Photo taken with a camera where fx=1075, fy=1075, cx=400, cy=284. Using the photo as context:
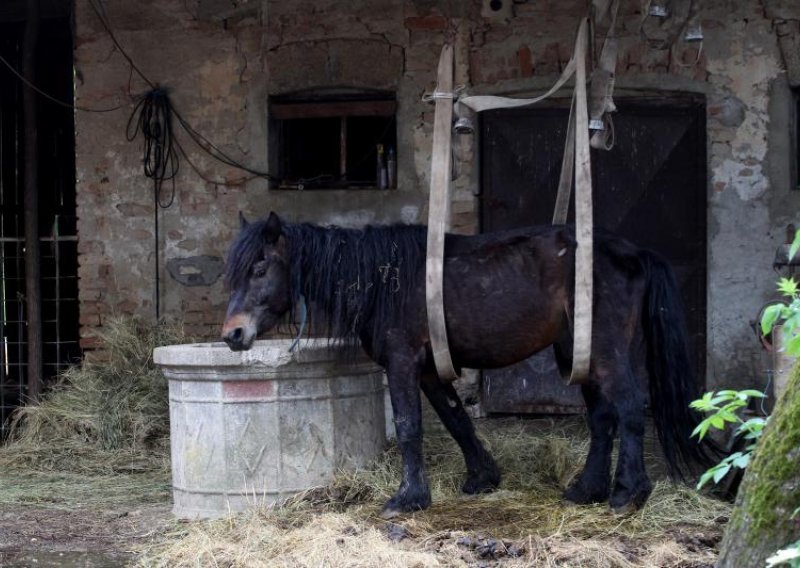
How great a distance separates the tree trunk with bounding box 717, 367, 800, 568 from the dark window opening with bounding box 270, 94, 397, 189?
17.4ft

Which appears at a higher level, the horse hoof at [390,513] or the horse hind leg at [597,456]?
the horse hind leg at [597,456]

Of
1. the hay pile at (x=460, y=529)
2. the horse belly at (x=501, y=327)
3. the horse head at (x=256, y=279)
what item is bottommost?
the hay pile at (x=460, y=529)

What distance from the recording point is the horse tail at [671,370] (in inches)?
207

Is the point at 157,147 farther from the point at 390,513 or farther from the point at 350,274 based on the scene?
the point at 390,513

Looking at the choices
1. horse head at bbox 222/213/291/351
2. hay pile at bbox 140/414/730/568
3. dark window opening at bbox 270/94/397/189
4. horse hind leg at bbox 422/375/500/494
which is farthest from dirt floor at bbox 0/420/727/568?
dark window opening at bbox 270/94/397/189

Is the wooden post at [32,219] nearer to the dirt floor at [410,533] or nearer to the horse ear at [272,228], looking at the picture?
the dirt floor at [410,533]

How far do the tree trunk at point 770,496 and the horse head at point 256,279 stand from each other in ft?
9.31

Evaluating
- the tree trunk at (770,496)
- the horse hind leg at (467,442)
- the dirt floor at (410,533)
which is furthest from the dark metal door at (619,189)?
the tree trunk at (770,496)

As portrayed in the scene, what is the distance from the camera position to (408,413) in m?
5.23

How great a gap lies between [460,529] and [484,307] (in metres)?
1.11

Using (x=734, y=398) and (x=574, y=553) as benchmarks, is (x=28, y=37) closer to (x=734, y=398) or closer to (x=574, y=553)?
(x=574, y=553)

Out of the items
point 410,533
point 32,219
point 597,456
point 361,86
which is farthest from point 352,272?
point 32,219

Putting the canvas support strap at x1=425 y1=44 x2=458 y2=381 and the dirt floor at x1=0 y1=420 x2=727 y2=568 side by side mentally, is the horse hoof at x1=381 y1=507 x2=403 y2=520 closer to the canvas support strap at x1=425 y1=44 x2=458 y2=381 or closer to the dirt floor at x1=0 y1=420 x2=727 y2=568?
the dirt floor at x1=0 y1=420 x2=727 y2=568

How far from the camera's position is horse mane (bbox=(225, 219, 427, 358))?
5248 mm
